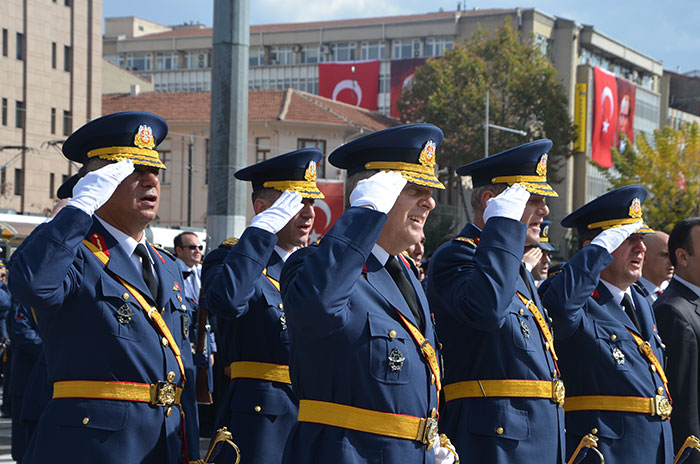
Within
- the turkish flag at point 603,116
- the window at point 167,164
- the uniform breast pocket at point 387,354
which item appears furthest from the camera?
the turkish flag at point 603,116

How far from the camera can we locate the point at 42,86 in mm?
50031

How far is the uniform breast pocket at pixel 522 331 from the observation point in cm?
469

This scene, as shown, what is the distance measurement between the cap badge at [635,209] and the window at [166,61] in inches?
3147

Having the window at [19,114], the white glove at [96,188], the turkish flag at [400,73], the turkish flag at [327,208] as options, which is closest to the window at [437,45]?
the turkish flag at [400,73]

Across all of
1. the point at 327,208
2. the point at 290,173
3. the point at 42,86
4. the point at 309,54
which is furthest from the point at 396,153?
the point at 309,54

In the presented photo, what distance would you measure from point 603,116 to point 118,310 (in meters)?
66.3

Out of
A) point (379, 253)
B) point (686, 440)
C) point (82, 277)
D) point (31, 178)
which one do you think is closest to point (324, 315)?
point (379, 253)

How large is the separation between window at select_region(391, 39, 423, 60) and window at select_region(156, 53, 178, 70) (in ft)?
62.3

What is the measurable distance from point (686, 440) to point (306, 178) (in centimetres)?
261

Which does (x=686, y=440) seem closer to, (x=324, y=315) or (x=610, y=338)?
(x=610, y=338)

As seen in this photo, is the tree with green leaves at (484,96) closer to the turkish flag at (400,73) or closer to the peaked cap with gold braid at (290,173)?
the turkish flag at (400,73)

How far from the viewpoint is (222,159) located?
30.8ft

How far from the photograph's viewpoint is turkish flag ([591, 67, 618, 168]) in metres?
66.6

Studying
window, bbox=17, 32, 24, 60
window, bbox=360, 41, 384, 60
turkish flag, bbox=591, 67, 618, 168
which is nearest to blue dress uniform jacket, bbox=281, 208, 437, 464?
window, bbox=17, 32, 24, 60
